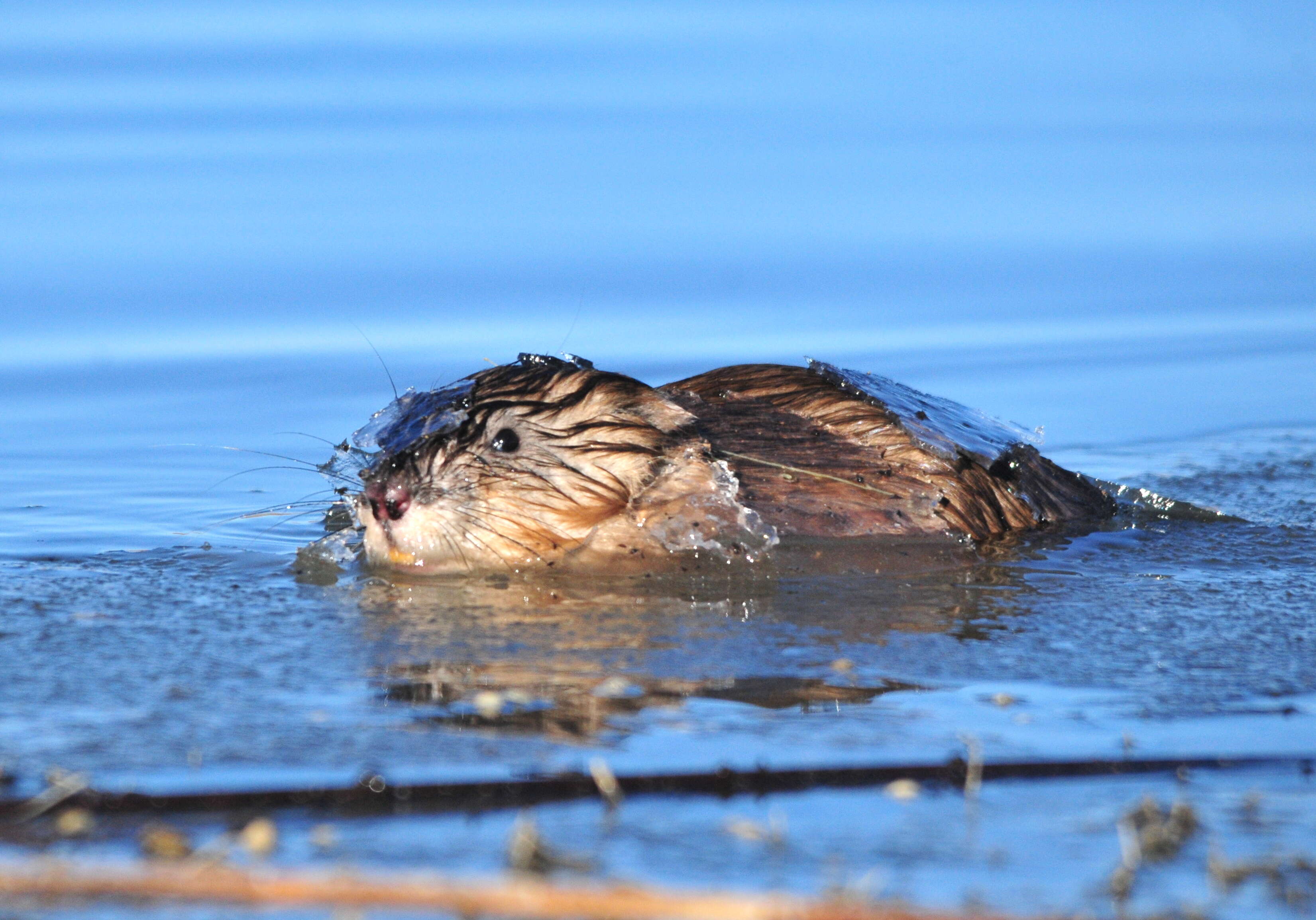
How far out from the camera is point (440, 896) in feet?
8.06

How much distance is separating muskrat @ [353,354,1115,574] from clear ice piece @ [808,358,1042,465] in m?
0.01

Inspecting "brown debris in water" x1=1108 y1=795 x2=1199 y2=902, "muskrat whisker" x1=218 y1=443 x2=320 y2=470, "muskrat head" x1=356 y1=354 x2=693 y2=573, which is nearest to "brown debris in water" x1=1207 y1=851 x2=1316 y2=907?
"brown debris in water" x1=1108 y1=795 x2=1199 y2=902

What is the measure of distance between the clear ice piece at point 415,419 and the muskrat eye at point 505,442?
14 cm

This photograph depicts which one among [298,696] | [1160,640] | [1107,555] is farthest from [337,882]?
[1107,555]

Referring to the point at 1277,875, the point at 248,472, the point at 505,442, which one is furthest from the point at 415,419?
the point at 1277,875

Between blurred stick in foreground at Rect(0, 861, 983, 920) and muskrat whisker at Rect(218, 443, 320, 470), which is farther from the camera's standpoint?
muskrat whisker at Rect(218, 443, 320, 470)

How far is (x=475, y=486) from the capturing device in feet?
16.9

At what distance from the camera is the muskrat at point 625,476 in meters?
5.15

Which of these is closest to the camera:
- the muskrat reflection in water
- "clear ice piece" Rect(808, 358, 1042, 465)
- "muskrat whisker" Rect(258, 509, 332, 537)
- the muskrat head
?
the muskrat reflection in water

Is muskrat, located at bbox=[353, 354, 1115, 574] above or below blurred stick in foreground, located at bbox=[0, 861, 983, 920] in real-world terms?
above

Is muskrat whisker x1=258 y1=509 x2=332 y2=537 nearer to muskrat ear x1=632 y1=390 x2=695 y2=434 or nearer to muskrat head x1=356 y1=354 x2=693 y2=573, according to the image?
muskrat head x1=356 y1=354 x2=693 y2=573

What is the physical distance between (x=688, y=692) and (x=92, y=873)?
150cm

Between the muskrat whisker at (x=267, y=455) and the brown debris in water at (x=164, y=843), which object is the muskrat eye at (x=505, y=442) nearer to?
the muskrat whisker at (x=267, y=455)

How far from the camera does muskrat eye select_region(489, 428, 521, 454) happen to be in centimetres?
524
